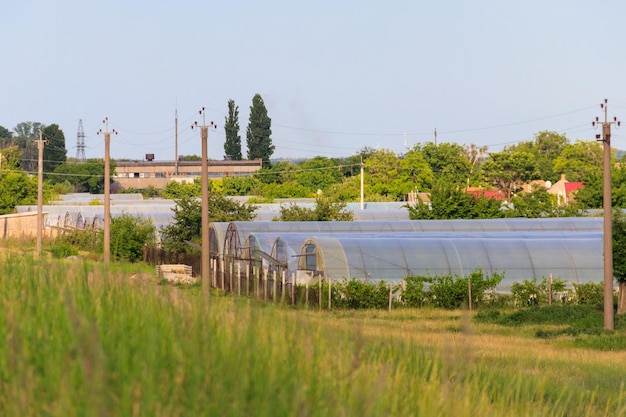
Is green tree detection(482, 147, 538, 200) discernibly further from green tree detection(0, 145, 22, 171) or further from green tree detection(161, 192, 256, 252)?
green tree detection(161, 192, 256, 252)

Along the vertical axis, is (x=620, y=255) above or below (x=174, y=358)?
below

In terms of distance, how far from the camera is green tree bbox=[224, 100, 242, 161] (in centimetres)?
14500

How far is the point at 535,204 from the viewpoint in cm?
6719

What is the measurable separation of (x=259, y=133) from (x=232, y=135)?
722 cm

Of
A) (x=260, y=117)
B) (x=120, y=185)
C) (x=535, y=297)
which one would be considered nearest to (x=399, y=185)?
(x=260, y=117)

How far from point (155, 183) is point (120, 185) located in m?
6.91

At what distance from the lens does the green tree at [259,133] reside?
139 meters

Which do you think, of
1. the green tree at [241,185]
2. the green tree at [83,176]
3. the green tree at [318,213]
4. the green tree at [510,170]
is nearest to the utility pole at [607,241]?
A: the green tree at [318,213]

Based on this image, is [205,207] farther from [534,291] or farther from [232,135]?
[232,135]

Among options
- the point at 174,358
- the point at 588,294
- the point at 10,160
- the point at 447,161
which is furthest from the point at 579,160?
the point at 174,358

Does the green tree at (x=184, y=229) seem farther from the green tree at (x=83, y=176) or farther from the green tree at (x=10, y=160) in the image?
the green tree at (x=83, y=176)

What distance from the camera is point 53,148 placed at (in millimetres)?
153000

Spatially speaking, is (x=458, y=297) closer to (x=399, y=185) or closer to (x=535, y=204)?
(x=535, y=204)

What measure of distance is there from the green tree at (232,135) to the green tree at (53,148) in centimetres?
2757
